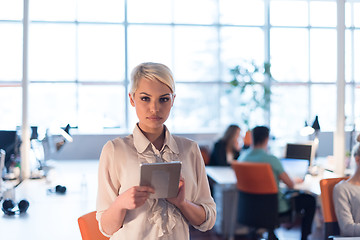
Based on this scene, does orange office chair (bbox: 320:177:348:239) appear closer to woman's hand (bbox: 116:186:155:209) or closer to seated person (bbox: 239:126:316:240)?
seated person (bbox: 239:126:316:240)

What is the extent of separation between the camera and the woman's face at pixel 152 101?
140cm

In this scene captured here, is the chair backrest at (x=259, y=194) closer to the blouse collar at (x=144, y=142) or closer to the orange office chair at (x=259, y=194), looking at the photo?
the orange office chair at (x=259, y=194)

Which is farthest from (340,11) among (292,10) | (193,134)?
(292,10)

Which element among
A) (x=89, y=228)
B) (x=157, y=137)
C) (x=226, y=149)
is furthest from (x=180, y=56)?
(x=157, y=137)

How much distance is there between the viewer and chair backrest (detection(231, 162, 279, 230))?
3.88 meters

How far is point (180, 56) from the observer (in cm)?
874

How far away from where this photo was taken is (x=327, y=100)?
9234mm

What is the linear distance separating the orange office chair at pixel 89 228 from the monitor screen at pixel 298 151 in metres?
2.73

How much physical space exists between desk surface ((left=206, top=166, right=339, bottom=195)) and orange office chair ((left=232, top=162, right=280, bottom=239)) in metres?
0.31

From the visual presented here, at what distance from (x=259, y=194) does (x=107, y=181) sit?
277 cm

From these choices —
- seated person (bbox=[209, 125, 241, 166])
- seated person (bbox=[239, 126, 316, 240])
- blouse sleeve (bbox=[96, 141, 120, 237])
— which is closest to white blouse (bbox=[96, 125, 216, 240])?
blouse sleeve (bbox=[96, 141, 120, 237])

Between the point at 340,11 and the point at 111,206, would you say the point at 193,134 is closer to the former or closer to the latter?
the point at 340,11

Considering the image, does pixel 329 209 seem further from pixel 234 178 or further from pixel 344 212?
pixel 234 178

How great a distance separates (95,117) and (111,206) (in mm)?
7339
